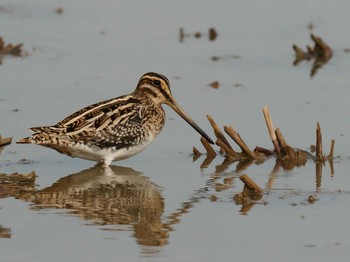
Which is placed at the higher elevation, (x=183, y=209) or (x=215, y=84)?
(x=215, y=84)

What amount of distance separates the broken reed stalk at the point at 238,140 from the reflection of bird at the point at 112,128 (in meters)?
0.53

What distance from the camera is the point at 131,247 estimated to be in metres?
9.54

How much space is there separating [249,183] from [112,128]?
2274 mm

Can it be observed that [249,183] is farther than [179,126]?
No

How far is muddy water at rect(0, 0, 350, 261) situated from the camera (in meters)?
9.82

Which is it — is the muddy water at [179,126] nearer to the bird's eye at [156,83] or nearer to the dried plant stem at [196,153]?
the dried plant stem at [196,153]

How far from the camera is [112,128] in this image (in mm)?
12672

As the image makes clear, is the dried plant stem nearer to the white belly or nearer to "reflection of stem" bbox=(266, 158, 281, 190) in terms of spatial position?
the white belly

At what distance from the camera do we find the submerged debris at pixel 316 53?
17.4m

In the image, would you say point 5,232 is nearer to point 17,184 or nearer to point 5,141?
point 17,184

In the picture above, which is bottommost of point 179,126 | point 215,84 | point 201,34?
point 179,126

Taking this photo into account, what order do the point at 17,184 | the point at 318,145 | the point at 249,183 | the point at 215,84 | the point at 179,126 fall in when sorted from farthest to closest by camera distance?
1. the point at 215,84
2. the point at 179,126
3. the point at 318,145
4. the point at 17,184
5. the point at 249,183

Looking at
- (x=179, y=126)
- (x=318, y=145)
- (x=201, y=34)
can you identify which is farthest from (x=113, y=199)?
(x=201, y=34)

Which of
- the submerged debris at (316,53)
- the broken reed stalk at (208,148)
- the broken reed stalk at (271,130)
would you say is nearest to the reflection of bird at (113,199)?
A: the broken reed stalk at (208,148)
